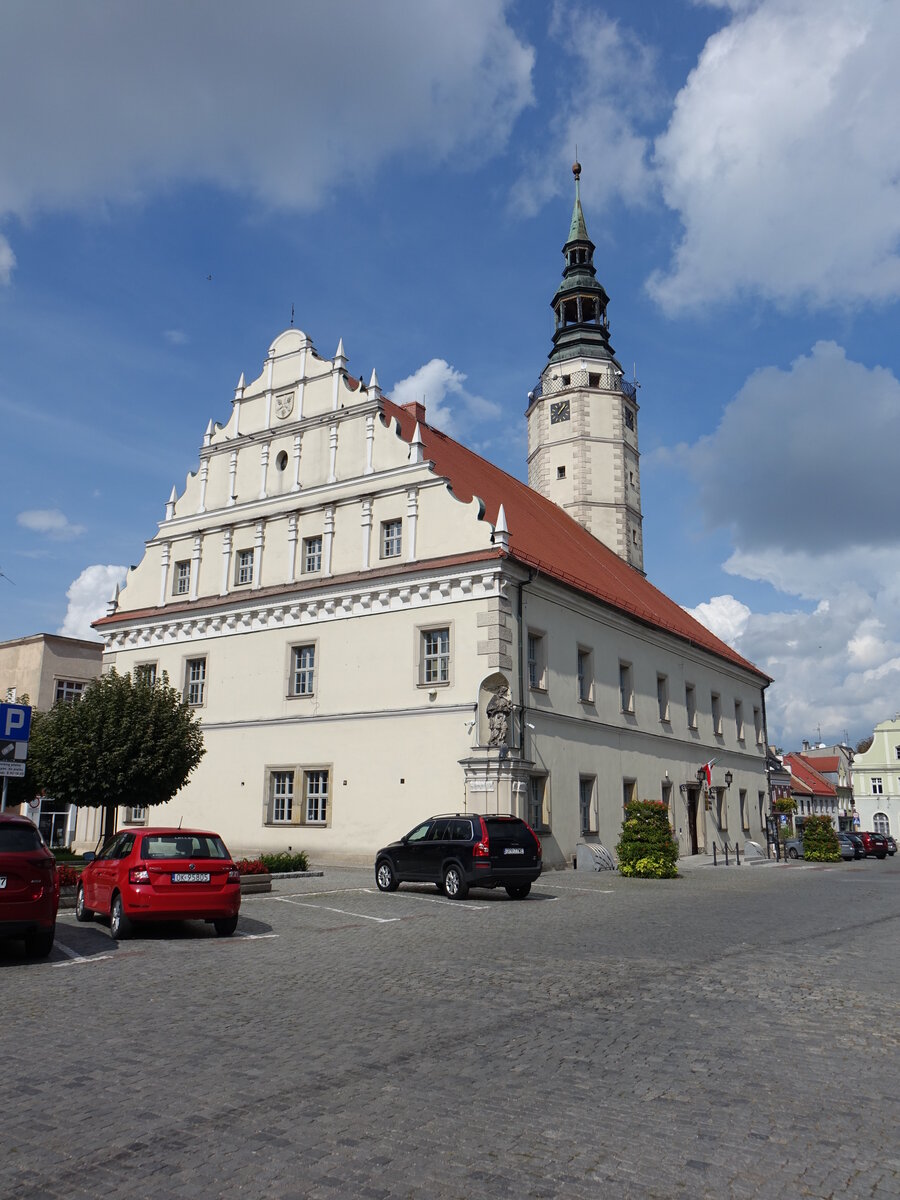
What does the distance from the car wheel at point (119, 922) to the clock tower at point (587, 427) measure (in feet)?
106

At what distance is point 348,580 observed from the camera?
27.9 m

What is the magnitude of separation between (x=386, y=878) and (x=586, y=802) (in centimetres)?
1066

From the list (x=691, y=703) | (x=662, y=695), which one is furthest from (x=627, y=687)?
(x=691, y=703)

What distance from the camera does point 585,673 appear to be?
2975 cm

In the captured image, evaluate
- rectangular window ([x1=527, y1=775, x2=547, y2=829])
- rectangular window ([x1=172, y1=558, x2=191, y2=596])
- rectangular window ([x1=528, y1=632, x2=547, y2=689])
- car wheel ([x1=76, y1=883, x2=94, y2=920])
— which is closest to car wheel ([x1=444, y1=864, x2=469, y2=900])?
car wheel ([x1=76, y1=883, x2=94, y2=920])

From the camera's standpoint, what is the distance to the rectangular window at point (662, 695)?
3500cm

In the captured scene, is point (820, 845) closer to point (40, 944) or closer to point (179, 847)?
point (179, 847)

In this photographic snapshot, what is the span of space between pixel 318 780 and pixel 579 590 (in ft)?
31.1

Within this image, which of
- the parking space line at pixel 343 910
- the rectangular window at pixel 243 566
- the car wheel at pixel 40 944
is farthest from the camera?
the rectangular window at pixel 243 566

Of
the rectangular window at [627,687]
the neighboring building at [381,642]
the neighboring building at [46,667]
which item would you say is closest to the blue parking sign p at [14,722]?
the neighboring building at [381,642]

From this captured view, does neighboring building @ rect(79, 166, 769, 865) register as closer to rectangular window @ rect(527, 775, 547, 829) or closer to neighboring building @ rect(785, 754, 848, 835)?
rectangular window @ rect(527, 775, 547, 829)

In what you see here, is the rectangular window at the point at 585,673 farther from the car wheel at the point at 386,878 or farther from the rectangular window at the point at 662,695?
the car wheel at the point at 386,878

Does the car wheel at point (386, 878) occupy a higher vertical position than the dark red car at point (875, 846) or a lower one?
lower

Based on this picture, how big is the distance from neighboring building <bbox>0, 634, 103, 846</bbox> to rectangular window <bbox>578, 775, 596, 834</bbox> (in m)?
23.1
